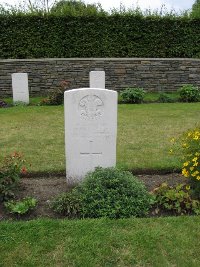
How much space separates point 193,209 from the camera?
412 cm

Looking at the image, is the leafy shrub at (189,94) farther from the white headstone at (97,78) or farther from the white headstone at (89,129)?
the white headstone at (89,129)

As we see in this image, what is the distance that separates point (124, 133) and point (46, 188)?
3276mm

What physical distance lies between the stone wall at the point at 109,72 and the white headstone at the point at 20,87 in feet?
4.03

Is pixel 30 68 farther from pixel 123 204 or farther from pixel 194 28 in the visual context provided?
pixel 123 204

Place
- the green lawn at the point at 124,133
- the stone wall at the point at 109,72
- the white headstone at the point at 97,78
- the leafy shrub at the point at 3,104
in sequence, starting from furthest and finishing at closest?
the stone wall at the point at 109,72, the white headstone at the point at 97,78, the leafy shrub at the point at 3,104, the green lawn at the point at 124,133

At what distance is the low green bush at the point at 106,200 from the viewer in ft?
13.2

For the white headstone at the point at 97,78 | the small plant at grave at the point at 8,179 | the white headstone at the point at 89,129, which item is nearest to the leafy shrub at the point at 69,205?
the small plant at grave at the point at 8,179

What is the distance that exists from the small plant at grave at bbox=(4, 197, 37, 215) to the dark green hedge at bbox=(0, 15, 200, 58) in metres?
11.0

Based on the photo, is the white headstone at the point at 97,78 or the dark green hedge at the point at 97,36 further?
the dark green hedge at the point at 97,36

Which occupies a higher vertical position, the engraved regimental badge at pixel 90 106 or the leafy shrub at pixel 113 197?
the engraved regimental badge at pixel 90 106

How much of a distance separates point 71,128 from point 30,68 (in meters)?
9.05

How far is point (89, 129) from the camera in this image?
15.4 ft

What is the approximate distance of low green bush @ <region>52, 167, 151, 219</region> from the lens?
13.2ft

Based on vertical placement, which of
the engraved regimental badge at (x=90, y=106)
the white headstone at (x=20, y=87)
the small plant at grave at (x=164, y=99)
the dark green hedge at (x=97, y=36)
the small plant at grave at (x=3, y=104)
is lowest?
the small plant at grave at (x=3, y=104)
